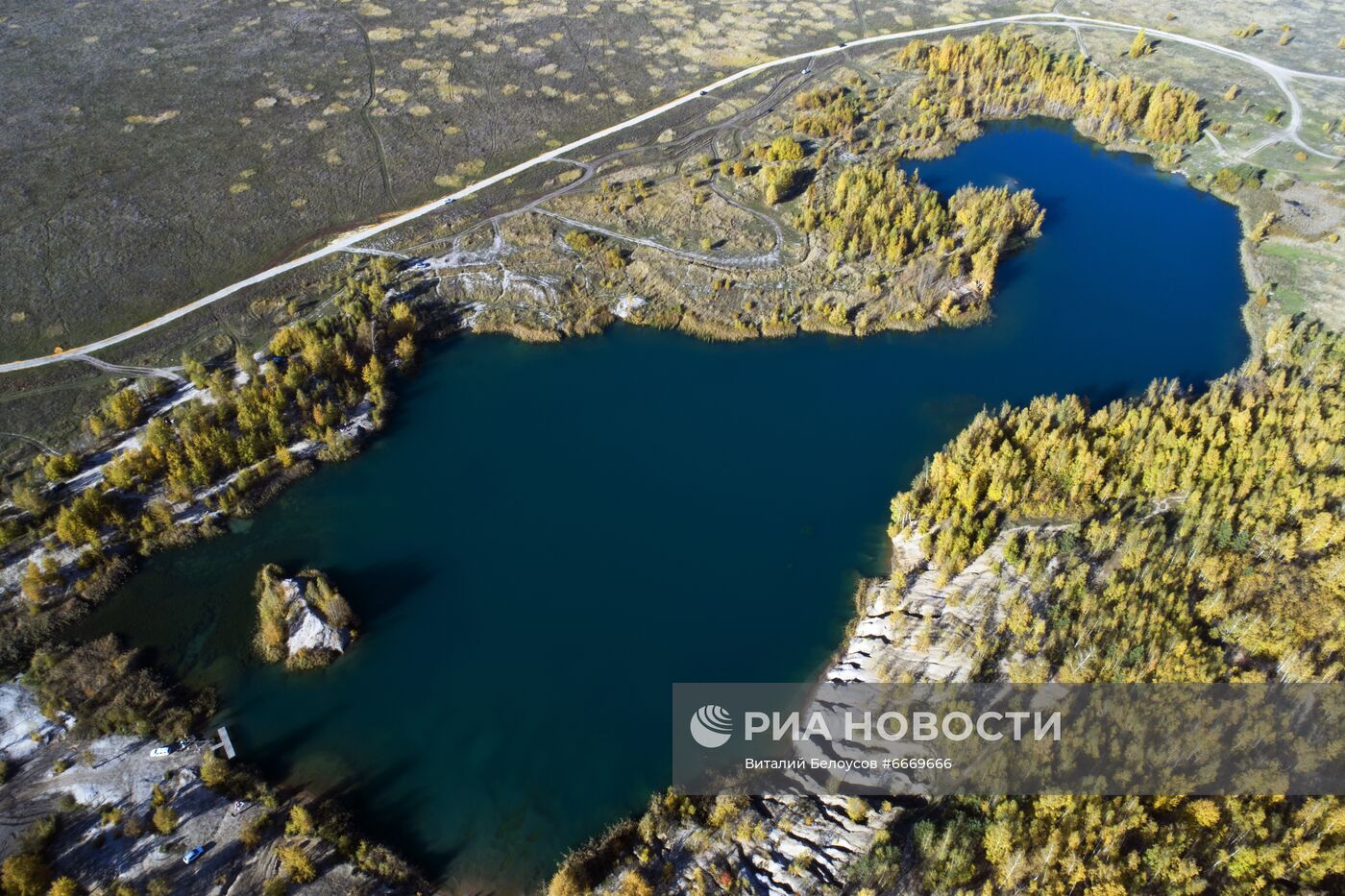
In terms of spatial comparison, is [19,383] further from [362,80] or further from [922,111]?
[922,111]

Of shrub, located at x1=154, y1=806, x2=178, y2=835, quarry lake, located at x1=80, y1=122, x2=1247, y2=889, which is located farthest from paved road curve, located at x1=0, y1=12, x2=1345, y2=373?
shrub, located at x1=154, y1=806, x2=178, y2=835

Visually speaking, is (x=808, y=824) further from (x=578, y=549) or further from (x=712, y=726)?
(x=578, y=549)

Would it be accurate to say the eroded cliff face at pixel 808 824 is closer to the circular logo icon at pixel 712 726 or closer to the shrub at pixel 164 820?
the circular logo icon at pixel 712 726

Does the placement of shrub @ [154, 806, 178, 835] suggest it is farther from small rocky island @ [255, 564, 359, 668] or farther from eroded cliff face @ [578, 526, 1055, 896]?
eroded cliff face @ [578, 526, 1055, 896]

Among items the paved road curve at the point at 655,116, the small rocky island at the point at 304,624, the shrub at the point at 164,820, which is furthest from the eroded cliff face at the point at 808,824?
the paved road curve at the point at 655,116

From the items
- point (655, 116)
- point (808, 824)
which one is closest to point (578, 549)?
point (808, 824)
